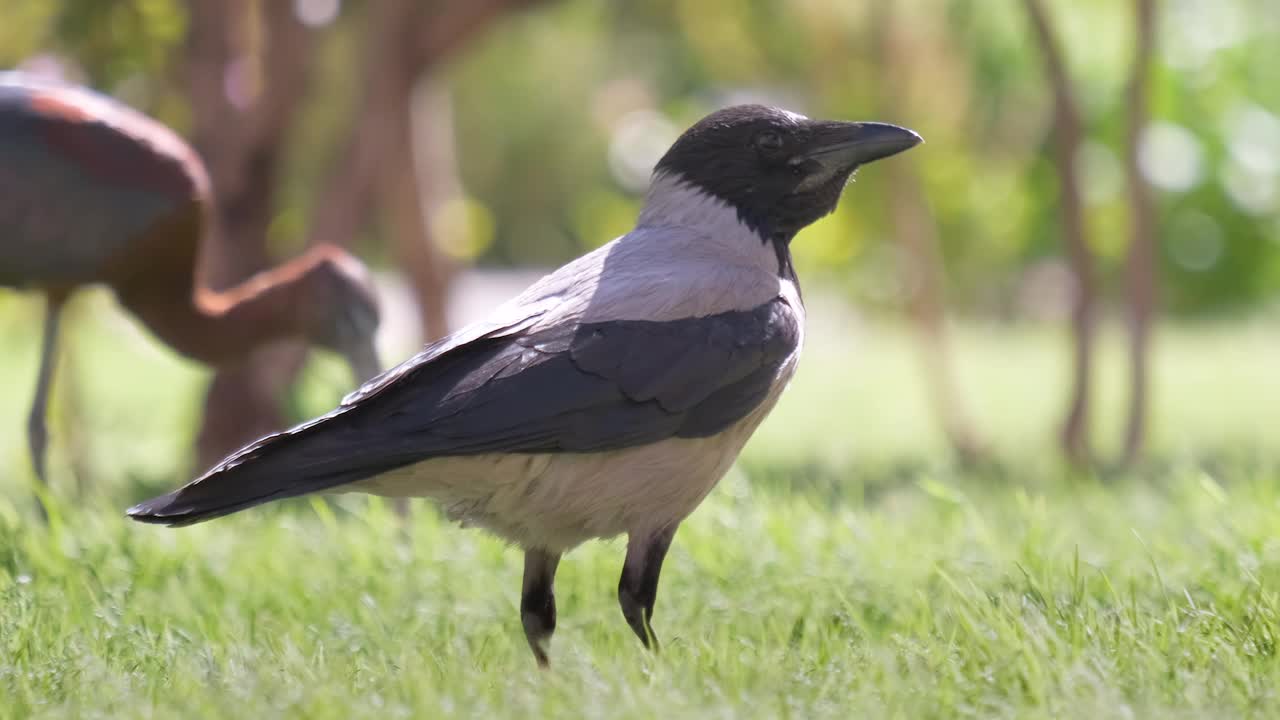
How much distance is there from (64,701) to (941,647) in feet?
6.05

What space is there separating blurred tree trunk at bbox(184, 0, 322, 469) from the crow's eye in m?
3.59

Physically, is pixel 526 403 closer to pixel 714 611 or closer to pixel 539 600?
pixel 539 600

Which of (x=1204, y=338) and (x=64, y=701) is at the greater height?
(x=64, y=701)

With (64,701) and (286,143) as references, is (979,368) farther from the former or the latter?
(64,701)

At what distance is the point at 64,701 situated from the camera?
10.5 feet

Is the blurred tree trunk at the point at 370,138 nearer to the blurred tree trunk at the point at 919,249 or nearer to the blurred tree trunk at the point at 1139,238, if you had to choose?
the blurred tree trunk at the point at 919,249

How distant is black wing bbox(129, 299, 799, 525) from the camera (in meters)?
3.30

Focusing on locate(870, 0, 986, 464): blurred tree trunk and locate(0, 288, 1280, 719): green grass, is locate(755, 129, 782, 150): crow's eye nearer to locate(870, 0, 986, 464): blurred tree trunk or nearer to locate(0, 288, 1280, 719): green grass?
locate(0, 288, 1280, 719): green grass

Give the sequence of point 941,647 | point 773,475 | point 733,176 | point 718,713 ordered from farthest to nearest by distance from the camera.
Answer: point 773,475 < point 733,176 < point 941,647 < point 718,713

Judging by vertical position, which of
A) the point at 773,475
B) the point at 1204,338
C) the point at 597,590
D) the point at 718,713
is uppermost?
the point at 718,713

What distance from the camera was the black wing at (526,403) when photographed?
3.30m

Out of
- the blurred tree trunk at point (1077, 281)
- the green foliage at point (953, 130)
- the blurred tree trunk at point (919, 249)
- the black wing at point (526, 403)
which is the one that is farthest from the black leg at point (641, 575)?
the green foliage at point (953, 130)

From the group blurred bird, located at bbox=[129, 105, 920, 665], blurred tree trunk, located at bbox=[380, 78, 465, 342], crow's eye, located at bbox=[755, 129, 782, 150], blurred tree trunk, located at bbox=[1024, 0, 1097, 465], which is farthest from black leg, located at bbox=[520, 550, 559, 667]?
blurred tree trunk, located at bbox=[1024, 0, 1097, 465]

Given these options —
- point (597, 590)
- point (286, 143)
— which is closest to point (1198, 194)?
point (286, 143)
